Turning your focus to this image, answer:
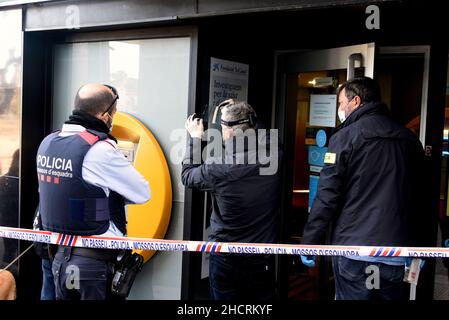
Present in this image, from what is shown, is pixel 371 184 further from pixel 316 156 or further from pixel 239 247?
pixel 316 156

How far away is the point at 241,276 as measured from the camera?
298 cm

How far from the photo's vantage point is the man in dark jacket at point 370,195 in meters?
2.72

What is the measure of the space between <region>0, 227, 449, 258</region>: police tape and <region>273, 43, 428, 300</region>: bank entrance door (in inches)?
46.9

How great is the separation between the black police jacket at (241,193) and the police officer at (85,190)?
0.41 m

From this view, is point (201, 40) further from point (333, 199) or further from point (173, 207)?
point (333, 199)

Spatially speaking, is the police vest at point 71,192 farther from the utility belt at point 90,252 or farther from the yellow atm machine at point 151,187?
the yellow atm machine at point 151,187

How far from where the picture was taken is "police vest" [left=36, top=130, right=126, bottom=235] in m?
2.70

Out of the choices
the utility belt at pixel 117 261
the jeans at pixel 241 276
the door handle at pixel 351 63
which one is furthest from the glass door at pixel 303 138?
the utility belt at pixel 117 261

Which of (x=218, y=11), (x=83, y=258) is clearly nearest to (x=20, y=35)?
(x=218, y=11)

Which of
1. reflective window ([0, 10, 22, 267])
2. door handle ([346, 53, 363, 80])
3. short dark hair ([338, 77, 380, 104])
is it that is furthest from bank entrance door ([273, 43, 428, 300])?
reflective window ([0, 10, 22, 267])

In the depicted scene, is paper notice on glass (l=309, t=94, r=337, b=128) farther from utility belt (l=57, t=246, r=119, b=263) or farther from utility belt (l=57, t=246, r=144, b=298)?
utility belt (l=57, t=246, r=119, b=263)

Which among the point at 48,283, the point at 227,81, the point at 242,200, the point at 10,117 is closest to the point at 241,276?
the point at 242,200

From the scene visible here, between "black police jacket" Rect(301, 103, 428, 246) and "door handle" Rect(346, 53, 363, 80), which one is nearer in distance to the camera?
"black police jacket" Rect(301, 103, 428, 246)

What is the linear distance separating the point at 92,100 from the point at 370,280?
1.82 m
